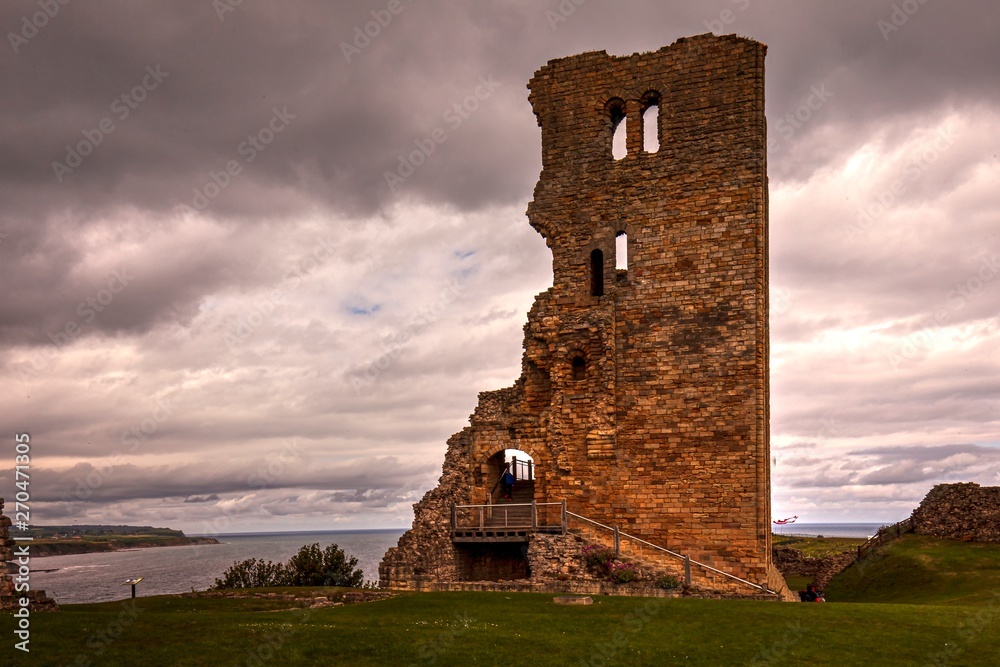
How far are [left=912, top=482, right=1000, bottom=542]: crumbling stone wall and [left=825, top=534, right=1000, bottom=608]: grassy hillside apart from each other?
0.51m

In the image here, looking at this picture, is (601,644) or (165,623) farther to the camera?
(165,623)

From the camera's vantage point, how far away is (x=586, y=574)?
877 inches

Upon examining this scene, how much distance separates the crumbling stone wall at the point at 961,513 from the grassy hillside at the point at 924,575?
1.67 ft

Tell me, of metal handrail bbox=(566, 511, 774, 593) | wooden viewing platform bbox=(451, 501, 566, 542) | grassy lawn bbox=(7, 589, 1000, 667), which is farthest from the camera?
wooden viewing platform bbox=(451, 501, 566, 542)

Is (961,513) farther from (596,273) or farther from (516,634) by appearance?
(516,634)

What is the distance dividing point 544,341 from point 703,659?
49.9 feet

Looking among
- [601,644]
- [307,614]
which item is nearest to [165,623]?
[307,614]

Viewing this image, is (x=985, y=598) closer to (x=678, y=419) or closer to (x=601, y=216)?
(x=678, y=419)

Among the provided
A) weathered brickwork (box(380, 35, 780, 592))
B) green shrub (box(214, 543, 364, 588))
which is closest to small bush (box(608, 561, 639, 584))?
weathered brickwork (box(380, 35, 780, 592))

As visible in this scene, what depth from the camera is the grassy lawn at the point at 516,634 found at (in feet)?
40.5

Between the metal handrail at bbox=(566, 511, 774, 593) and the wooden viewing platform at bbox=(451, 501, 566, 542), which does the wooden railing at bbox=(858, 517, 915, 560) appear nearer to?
the metal handrail at bbox=(566, 511, 774, 593)

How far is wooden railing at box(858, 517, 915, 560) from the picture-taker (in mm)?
33469

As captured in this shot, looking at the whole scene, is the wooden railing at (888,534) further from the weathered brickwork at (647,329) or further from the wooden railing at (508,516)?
the wooden railing at (508,516)

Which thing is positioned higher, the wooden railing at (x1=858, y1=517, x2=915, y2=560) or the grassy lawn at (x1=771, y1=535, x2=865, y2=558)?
the wooden railing at (x1=858, y1=517, x2=915, y2=560)
